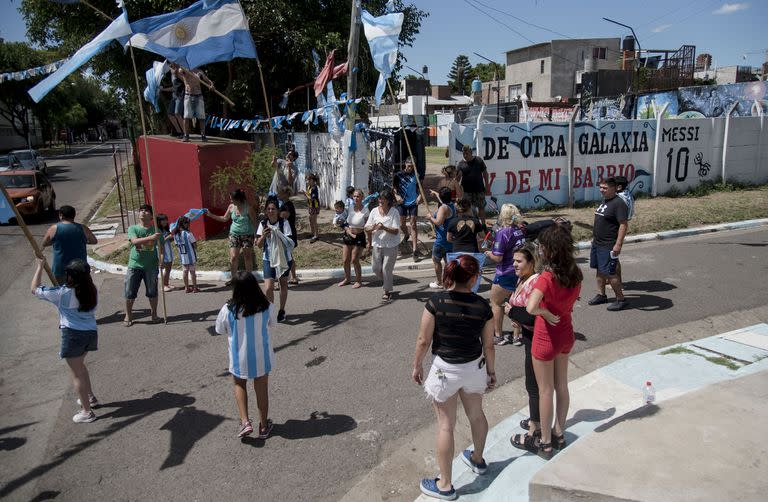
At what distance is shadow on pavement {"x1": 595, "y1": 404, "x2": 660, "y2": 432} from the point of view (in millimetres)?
4426

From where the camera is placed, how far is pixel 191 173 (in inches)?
460

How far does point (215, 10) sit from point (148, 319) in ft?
16.4

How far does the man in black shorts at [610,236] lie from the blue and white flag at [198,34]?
608cm

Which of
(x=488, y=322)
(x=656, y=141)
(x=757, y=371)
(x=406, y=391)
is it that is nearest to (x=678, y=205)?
(x=656, y=141)

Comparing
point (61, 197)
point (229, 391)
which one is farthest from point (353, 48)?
point (61, 197)

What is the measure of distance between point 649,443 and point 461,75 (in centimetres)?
10259

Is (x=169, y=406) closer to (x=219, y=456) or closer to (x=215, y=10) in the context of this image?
(x=219, y=456)

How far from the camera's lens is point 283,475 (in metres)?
4.16

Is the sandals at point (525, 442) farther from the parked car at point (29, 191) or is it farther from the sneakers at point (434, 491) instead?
the parked car at point (29, 191)

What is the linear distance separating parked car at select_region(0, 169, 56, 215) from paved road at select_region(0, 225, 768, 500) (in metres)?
8.42

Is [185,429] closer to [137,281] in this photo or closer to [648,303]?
[137,281]

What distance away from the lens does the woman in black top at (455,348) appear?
143 inches

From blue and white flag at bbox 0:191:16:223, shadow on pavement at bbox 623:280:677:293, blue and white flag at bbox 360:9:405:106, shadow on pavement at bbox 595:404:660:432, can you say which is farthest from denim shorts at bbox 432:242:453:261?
blue and white flag at bbox 0:191:16:223

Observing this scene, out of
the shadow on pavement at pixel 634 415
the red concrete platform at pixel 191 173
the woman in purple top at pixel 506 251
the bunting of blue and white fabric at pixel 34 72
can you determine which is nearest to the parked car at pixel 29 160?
the bunting of blue and white fabric at pixel 34 72
